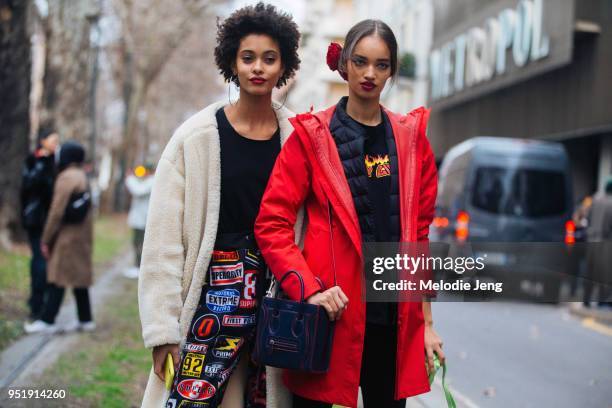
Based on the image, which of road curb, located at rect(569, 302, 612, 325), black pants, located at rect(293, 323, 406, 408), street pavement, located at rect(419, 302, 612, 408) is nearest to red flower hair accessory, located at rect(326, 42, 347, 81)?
black pants, located at rect(293, 323, 406, 408)

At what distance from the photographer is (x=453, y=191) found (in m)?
14.6

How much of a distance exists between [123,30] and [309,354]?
94.3ft

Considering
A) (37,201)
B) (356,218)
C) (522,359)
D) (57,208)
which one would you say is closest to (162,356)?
(356,218)

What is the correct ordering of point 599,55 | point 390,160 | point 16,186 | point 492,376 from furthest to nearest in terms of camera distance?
1. point 599,55
2. point 16,186
3. point 492,376
4. point 390,160

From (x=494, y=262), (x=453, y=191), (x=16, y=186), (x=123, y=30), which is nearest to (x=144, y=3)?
(x=123, y=30)

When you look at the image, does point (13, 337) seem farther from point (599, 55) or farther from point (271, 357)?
point (599, 55)

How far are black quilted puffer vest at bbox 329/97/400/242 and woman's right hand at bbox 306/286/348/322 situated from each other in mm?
221

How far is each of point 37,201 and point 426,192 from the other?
6.40m

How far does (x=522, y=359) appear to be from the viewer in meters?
7.80

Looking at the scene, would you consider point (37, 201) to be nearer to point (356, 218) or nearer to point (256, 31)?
point (256, 31)

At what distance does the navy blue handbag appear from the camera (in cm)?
266

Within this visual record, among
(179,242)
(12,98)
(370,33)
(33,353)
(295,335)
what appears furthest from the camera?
(12,98)

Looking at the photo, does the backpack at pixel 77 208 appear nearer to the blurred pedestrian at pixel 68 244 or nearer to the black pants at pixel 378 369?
the blurred pedestrian at pixel 68 244

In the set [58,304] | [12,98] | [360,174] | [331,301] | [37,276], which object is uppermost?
[12,98]
